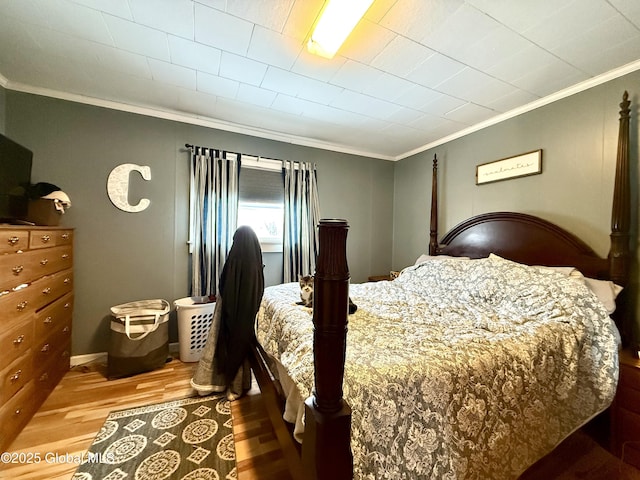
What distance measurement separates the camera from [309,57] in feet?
5.75

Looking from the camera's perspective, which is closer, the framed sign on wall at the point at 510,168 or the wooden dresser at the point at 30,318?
the wooden dresser at the point at 30,318

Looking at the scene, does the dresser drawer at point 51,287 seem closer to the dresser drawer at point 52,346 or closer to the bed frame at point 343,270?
the dresser drawer at point 52,346

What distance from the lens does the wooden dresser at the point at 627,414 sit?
1436 millimetres

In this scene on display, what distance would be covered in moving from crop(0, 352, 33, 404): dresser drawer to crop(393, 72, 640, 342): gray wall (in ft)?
12.4

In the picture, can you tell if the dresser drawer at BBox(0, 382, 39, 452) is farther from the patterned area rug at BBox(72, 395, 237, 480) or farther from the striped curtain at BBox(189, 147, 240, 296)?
the striped curtain at BBox(189, 147, 240, 296)

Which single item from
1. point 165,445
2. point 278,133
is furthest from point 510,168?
point 165,445

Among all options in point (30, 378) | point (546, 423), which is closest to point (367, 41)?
point (546, 423)

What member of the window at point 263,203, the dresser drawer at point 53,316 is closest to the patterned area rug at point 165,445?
the dresser drawer at point 53,316

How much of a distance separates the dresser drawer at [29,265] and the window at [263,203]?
154cm

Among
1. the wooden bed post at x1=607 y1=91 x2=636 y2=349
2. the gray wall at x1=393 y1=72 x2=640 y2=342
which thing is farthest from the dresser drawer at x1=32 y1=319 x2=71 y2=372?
the wooden bed post at x1=607 y1=91 x2=636 y2=349

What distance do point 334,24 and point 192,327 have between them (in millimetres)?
2694

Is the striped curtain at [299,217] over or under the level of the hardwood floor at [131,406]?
over

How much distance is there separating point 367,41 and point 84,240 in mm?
2926

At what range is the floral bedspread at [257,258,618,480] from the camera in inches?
33.5
